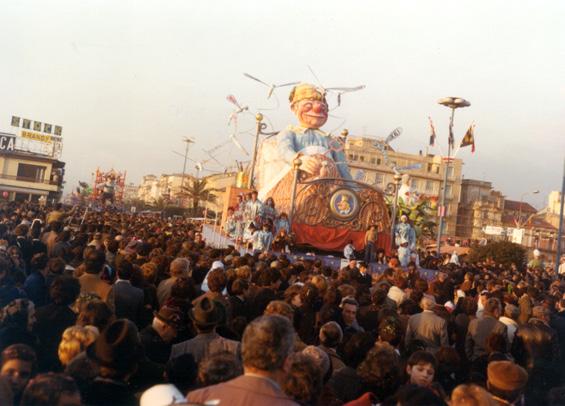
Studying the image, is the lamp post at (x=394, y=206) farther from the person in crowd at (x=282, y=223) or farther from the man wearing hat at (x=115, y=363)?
the man wearing hat at (x=115, y=363)

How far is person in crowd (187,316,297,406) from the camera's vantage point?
102 inches

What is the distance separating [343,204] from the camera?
22.0 m

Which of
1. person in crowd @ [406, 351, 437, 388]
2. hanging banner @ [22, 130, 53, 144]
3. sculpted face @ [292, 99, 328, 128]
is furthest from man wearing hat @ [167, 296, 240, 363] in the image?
hanging banner @ [22, 130, 53, 144]

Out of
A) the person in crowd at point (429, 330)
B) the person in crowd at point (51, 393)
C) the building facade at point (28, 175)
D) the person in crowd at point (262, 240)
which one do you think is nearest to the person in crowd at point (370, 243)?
the person in crowd at point (262, 240)

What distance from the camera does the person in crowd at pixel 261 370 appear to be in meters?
2.58

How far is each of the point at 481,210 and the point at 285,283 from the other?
70.4 metres

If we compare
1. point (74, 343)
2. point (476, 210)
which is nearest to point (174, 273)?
point (74, 343)

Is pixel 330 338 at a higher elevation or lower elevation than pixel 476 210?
lower

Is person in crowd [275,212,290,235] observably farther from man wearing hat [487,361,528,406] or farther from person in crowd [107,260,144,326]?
man wearing hat [487,361,528,406]

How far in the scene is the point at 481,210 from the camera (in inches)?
2889

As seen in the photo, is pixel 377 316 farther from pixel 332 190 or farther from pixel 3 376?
pixel 332 190

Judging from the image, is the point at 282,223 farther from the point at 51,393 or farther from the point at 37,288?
the point at 51,393

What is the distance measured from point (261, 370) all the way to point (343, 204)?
19.4 m

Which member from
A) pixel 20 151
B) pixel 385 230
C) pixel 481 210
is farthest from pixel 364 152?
pixel 385 230
